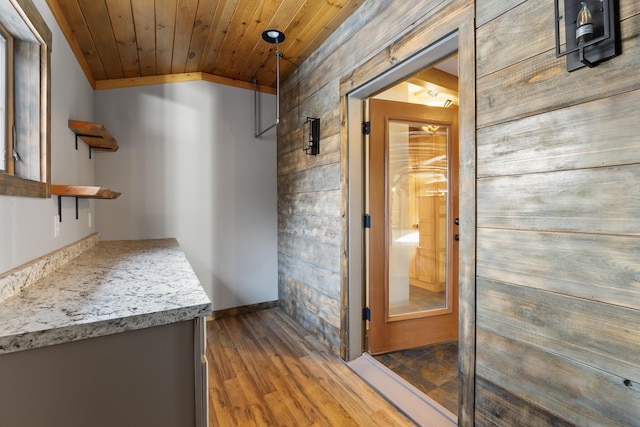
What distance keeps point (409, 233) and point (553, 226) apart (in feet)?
5.28

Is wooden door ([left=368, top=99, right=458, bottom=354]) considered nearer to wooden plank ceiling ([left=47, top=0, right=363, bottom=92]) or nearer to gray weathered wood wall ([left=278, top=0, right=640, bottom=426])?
wooden plank ceiling ([left=47, top=0, right=363, bottom=92])

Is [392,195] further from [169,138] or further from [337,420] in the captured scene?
[169,138]

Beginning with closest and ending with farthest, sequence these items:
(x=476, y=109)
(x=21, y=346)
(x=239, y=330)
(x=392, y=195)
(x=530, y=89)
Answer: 1. (x=21, y=346)
2. (x=530, y=89)
3. (x=476, y=109)
4. (x=392, y=195)
5. (x=239, y=330)

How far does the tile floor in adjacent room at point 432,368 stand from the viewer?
196 cm

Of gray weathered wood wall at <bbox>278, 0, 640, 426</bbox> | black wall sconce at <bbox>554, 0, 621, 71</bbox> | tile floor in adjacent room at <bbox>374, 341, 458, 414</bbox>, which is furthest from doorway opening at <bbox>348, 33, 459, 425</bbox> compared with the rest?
black wall sconce at <bbox>554, 0, 621, 71</bbox>

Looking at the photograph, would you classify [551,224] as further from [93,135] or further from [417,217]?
[93,135]

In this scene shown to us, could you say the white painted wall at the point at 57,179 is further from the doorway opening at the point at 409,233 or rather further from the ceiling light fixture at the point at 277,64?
the doorway opening at the point at 409,233

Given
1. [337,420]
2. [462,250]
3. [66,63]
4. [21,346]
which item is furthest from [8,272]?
[462,250]

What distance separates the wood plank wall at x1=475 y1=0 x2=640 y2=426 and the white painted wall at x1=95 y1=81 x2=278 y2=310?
2524mm

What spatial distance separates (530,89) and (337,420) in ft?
5.93

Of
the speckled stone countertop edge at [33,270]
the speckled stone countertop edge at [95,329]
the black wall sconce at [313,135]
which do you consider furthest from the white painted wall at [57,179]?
the black wall sconce at [313,135]

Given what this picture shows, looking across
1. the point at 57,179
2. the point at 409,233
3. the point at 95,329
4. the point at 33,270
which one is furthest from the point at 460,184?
the point at 57,179

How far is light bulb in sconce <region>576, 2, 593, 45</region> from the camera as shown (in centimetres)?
88

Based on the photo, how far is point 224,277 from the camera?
3.26m
